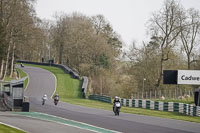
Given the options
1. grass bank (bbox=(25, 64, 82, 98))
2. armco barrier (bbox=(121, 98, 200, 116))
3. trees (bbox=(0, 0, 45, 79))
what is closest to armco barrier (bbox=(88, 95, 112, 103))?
grass bank (bbox=(25, 64, 82, 98))

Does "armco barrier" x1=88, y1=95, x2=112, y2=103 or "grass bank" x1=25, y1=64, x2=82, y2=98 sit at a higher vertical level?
"grass bank" x1=25, y1=64, x2=82, y2=98

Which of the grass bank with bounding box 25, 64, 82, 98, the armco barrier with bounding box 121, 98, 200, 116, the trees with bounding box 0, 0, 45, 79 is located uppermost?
the trees with bounding box 0, 0, 45, 79

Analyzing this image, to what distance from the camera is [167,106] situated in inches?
1551

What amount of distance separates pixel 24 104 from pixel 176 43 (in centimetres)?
3529

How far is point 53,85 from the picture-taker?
6631 centimetres

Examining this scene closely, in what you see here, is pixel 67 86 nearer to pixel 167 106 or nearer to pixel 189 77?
pixel 167 106

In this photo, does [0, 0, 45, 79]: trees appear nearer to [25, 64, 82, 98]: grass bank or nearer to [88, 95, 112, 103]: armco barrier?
[25, 64, 82, 98]: grass bank

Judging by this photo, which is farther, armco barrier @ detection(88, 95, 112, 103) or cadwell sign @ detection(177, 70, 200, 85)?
armco barrier @ detection(88, 95, 112, 103)

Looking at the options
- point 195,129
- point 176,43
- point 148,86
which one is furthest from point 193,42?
point 195,129

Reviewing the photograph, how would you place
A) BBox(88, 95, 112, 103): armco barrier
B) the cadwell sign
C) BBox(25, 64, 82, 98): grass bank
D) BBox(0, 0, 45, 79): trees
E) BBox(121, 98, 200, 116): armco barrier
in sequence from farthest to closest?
BBox(25, 64, 82, 98): grass bank → BBox(0, 0, 45, 79): trees → BBox(88, 95, 112, 103): armco barrier → the cadwell sign → BBox(121, 98, 200, 116): armco barrier

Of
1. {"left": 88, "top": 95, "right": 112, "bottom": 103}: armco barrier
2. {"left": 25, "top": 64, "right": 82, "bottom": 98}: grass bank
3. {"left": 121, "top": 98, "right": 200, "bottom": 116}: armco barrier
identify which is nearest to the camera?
{"left": 121, "top": 98, "right": 200, "bottom": 116}: armco barrier

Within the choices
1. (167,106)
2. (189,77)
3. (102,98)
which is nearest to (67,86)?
(102,98)

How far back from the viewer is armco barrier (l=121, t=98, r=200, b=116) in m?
33.0

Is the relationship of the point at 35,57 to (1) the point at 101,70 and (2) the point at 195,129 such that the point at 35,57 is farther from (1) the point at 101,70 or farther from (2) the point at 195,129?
(2) the point at 195,129
